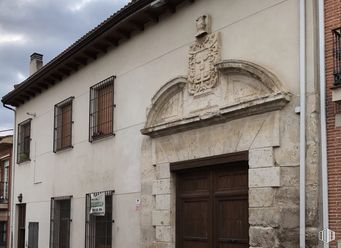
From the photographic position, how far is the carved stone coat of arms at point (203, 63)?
10766 millimetres

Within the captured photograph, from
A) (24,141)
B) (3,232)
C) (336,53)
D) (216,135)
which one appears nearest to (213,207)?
(216,135)

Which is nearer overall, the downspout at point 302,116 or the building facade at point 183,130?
the downspout at point 302,116

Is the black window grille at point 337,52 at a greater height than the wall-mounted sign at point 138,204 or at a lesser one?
greater

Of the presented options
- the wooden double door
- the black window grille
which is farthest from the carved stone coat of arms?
the black window grille

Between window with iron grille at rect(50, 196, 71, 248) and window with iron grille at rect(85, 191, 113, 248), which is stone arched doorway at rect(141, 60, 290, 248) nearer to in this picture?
window with iron grille at rect(85, 191, 113, 248)

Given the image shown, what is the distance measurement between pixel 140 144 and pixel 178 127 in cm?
178

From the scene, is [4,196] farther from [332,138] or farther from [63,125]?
[332,138]

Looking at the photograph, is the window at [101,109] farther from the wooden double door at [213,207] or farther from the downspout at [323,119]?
the downspout at [323,119]

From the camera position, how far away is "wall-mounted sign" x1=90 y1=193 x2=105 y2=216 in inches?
561

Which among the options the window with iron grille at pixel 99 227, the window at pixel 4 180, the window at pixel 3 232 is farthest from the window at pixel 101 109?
the window at pixel 3 232

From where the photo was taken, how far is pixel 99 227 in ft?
48.2

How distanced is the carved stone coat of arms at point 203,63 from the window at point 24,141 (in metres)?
10.4

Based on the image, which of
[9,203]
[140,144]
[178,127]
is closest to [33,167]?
[9,203]

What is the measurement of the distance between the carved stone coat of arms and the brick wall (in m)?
2.61
